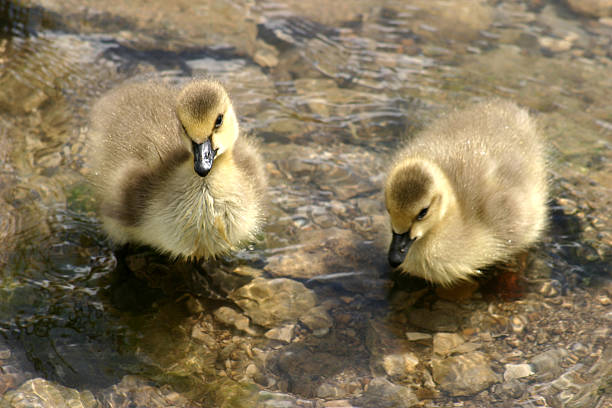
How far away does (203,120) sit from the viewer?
10.6ft

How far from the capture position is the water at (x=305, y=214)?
10.3ft

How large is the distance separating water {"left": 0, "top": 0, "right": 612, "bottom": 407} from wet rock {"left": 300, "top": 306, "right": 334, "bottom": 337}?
0.01 m

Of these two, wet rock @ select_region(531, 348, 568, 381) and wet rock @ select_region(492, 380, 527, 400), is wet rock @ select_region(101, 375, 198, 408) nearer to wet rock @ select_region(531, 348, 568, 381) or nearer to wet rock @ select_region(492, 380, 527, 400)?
wet rock @ select_region(492, 380, 527, 400)

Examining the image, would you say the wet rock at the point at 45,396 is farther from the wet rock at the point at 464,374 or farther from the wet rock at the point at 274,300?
the wet rock at the point at 464,374

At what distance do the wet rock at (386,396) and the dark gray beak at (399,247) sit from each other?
0.62 m

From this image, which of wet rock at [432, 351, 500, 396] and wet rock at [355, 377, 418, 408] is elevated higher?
wet rock at [432, 351, 500, 396]

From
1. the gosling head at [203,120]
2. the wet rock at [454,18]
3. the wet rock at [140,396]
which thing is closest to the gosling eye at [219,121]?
the gosling head at [203,120]

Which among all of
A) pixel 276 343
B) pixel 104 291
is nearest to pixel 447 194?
pixel 276 343

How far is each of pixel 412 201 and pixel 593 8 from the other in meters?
4.09

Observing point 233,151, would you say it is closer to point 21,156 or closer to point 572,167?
point 21,156

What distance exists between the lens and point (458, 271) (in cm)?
365

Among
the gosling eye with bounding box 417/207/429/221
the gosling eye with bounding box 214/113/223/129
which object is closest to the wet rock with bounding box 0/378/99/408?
the gosling eye with bounding box 214/113/223/129

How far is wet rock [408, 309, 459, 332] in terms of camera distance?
3.48 metres

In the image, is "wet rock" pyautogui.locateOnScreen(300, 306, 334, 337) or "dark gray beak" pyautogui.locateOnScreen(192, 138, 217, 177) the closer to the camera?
"dark gray beak" pyautogui.locateOnScreen(192, 138, 217, 177)
